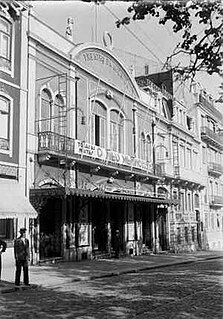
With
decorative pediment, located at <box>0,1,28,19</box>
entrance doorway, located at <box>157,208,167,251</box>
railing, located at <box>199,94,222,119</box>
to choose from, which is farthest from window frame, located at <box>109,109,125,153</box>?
decorative pediment, located at <box>0,1,28,19</box>

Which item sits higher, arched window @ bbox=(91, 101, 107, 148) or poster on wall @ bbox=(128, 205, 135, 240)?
arched window @ bbox=(91, 101, 107, 148)

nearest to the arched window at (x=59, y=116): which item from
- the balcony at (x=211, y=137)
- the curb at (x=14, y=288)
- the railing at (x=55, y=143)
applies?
the railing at (x=55, y=143)

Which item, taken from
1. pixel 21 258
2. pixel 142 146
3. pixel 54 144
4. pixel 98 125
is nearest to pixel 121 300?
pixel 21 258

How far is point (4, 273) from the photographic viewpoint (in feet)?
52.6

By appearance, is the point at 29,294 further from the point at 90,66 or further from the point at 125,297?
the point at 90,66

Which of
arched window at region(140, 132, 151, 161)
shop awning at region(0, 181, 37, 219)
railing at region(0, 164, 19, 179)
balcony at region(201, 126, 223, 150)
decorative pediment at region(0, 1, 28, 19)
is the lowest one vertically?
shop awning at region(0, 181, 37, 219)

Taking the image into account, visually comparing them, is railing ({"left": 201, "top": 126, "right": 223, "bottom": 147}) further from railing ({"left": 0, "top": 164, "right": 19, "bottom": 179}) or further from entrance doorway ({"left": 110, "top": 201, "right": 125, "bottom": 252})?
railing ({"left": 0, "top": 164, "right": 19, "bottom": 179})

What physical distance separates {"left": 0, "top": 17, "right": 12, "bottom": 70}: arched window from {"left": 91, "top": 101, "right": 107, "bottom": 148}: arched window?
681 cm

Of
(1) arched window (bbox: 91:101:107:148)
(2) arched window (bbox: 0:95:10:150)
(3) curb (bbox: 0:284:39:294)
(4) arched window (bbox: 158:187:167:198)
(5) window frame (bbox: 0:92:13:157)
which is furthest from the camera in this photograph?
(4) arched window (bbox: 158:187:167:198)

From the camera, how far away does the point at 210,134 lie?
44188mm

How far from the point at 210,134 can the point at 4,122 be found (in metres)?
29.1

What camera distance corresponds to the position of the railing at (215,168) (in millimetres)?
43844

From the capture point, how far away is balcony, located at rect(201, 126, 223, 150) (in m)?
42.8

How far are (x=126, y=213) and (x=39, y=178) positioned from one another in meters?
8.54
